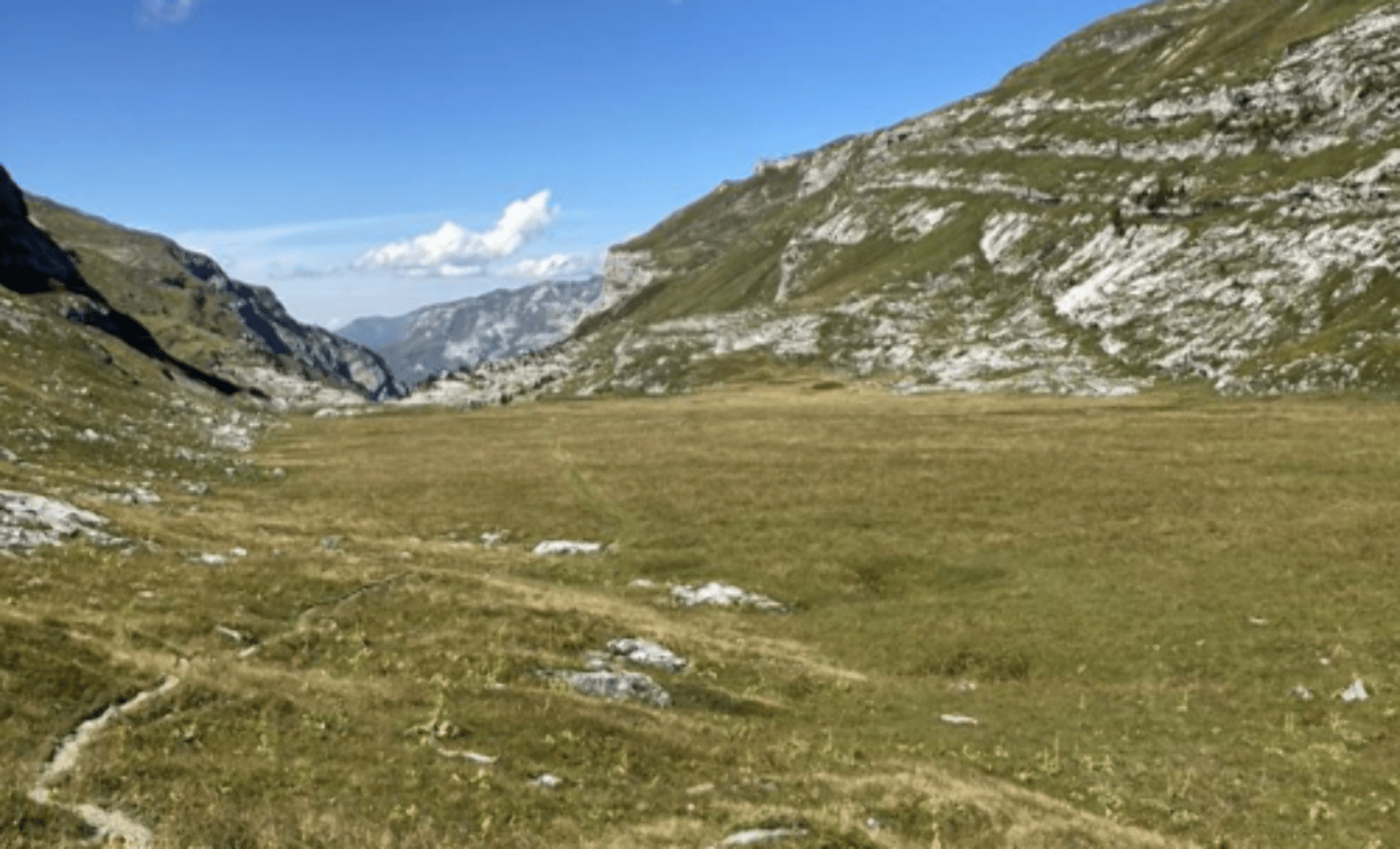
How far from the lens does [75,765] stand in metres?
19.1

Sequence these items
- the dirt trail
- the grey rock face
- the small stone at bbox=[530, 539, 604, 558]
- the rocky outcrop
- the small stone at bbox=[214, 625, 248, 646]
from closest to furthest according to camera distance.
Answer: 1. the dirt trail
2. the grey rock face
3. the small stone at bbox=[214, 625, 248, 646]
4. the small stone at bbox=[530, 539, 604, 558]
5. the rocky outcrop

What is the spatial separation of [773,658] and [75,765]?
22810 mm

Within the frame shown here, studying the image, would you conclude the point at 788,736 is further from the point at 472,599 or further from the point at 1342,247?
the point at 1342,247

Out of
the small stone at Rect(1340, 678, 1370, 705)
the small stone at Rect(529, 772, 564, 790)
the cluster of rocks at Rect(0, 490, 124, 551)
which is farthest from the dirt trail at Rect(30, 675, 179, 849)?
the small stone at Rect(1340, 678, 1370, 705)

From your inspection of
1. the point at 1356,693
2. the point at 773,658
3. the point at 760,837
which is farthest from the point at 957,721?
the point at 760,837

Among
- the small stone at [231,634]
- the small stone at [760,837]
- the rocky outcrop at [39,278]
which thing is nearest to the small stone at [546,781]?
the small stone at [760,837]

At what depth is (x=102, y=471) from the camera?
6250 cm

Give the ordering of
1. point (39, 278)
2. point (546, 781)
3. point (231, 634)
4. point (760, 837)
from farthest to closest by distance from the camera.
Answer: point (39, 278) → point (231, 634) → point (546, 781) → point (760, 837)

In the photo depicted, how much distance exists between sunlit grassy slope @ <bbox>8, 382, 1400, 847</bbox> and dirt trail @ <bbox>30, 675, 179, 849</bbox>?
33 centimetres

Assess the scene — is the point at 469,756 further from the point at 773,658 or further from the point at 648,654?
the point at 773,658

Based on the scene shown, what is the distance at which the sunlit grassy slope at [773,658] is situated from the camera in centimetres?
2053

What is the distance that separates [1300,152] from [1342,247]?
4405 cm

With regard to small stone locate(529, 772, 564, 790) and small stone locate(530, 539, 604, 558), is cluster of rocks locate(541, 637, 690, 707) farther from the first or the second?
small stone locate(530, 539, 604, 558)

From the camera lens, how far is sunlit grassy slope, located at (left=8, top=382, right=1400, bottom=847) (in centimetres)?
2053
